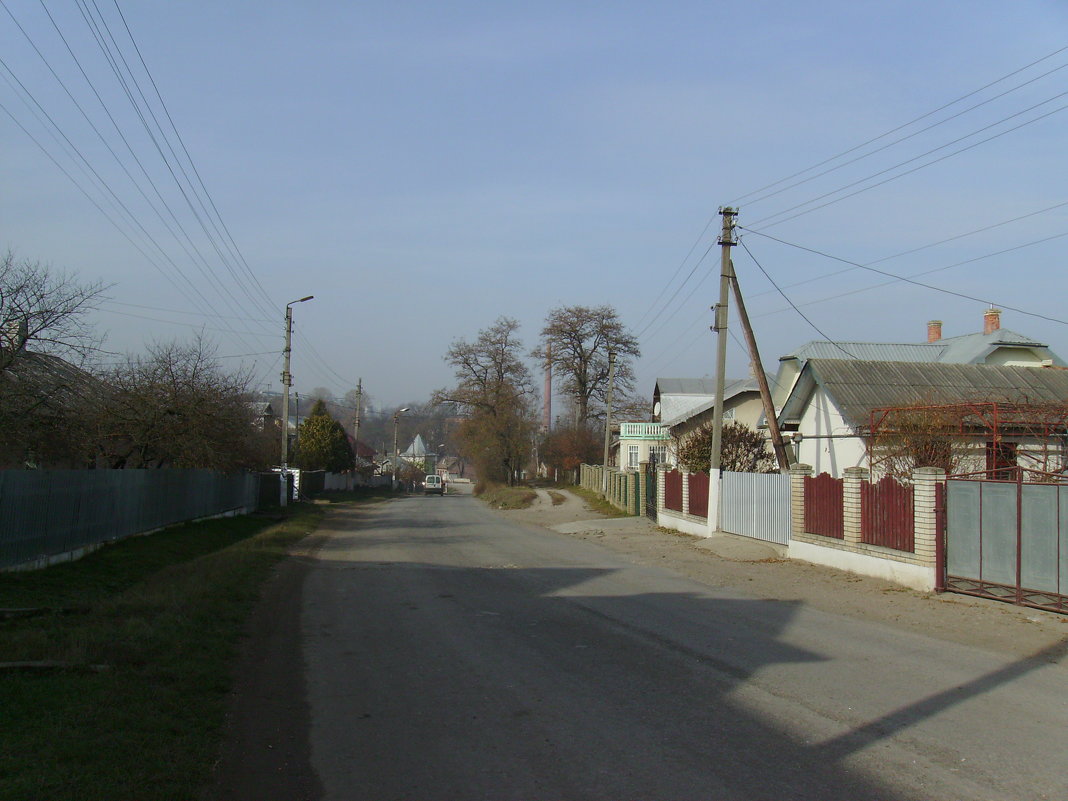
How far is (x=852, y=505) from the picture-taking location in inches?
617

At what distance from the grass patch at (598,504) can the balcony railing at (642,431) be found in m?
4.32

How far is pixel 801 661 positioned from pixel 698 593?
4935 mm

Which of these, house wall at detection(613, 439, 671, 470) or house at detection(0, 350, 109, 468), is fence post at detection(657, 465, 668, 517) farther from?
house wall at detection(613, 439, 671, 470)

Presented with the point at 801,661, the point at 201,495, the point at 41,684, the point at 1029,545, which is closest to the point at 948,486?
the point at 1029,545

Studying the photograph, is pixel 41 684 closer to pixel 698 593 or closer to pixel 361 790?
pixel 361 790

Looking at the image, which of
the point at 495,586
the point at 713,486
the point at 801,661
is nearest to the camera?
the point at 801,661

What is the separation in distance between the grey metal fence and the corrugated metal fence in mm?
14394

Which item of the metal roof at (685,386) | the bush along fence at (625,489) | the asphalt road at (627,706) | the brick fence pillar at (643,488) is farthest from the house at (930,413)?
the metal roof at (685,386)

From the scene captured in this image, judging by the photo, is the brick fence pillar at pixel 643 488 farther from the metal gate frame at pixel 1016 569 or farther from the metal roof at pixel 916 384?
the metal gate frame at pixel 1016 569

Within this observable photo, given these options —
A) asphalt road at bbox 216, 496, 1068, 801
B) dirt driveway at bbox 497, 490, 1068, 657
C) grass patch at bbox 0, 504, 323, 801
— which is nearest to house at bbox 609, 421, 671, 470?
dirt driveway at bbox 497, 490, 1068, 657

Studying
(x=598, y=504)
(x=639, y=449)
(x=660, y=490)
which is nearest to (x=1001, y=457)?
(x=660, y=490)

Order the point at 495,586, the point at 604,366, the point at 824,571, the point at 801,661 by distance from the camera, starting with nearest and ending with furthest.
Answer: the point at 801,661 < the point at 495,586 < the point at 824,571 < the point at 604,366

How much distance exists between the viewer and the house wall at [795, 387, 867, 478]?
78.8 feet

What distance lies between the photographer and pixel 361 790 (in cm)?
488
